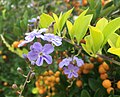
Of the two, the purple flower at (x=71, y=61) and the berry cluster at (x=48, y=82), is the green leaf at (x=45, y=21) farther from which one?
the berry cluster at (x=48, y=82)

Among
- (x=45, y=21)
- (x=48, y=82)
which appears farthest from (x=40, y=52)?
(x=48, y=82)

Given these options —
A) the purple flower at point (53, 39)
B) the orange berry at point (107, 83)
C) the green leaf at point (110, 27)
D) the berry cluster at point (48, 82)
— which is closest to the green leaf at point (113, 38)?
the green leaf at point (110, 27)

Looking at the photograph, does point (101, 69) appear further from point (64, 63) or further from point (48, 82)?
point (48, 82)

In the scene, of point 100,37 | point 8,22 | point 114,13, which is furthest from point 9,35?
point 100,37

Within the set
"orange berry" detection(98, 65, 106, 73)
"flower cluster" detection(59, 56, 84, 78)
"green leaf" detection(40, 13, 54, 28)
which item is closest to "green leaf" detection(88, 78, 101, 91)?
"orange berry" detection(98, 65, 106, 73)

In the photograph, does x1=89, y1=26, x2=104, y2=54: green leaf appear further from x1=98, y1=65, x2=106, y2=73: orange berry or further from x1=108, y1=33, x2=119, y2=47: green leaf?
x1=98, y1=65, x2=106, y2=73: orange berry
